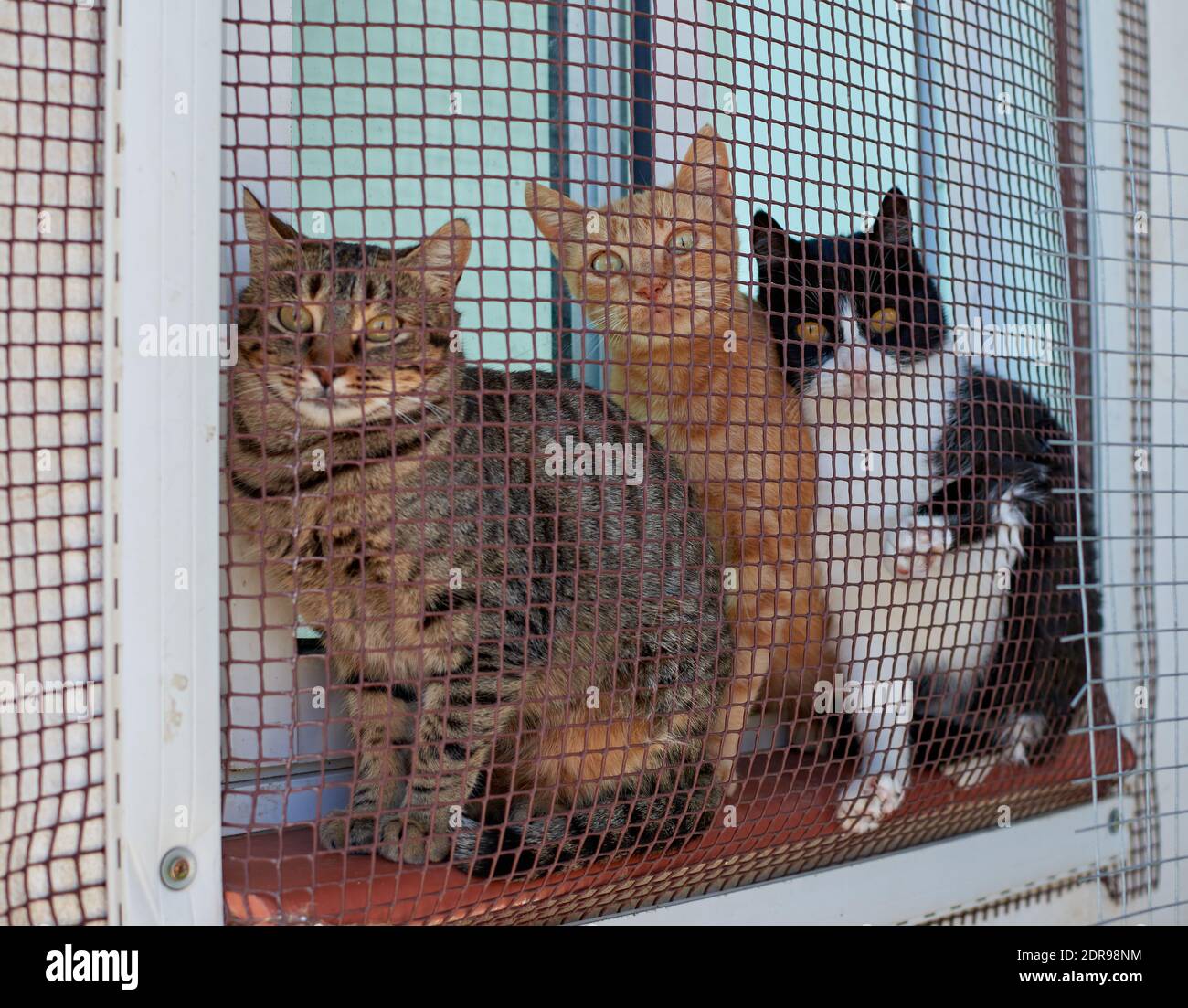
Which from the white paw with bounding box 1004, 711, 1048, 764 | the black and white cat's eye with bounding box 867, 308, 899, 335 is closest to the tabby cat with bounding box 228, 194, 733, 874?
the black and white cat's eye with bounding box 867, 308, 899, 335

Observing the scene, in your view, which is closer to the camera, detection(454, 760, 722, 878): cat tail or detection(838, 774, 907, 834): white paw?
detection(454, 760, 722, 878): cat tail

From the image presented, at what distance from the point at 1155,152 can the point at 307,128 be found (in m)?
1.89

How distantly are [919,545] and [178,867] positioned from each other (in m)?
1.28

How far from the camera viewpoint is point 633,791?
5.21ft

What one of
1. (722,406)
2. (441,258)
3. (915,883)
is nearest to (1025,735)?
(915,883)

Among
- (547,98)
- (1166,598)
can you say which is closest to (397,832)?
(547,98)

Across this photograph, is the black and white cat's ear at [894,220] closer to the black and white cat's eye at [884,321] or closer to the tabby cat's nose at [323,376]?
the black and white cat's eye at [884,321]

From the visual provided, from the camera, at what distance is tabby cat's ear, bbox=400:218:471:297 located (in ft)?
4.44

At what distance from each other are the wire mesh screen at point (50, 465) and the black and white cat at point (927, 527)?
1.06 metres

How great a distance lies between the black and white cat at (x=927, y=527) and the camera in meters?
1.75

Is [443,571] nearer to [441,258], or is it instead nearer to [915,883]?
[441,258]

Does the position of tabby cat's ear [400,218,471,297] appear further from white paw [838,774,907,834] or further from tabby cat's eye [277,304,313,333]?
Result: white paw [838,774,907,834]

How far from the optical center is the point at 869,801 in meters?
1.73

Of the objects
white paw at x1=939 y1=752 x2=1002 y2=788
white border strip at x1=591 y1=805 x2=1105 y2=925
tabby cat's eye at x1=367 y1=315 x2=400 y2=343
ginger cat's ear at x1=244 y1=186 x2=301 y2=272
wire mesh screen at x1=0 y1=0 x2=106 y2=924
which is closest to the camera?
wire mesh screen at x1=0 y1=0 x2=106 y2=924
